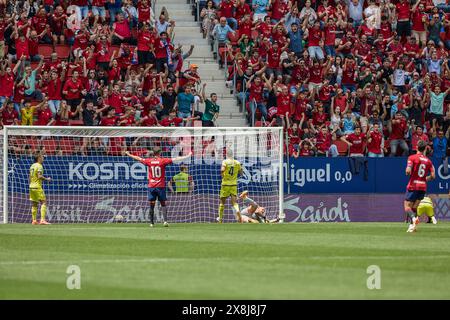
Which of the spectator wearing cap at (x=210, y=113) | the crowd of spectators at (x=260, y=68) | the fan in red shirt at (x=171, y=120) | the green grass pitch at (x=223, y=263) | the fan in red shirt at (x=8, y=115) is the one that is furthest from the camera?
the spectator wearing cap at (x=210, y=113)

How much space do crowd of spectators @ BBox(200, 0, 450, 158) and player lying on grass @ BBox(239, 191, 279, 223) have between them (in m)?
3.10

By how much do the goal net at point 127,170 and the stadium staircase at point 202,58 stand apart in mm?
3479

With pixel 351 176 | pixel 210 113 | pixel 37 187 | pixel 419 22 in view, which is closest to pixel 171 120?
pixel 210 113

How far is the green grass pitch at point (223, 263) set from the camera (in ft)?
40.5

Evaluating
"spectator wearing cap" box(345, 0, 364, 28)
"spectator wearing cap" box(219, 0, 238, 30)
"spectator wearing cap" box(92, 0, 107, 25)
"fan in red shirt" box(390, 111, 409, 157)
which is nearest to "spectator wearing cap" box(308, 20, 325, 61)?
"spectator wearing cap" box(345, 0, 364, 28)

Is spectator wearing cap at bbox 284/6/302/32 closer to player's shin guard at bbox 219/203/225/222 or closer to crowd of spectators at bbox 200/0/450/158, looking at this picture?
crowd of spectators at bbox 200/0/450/158

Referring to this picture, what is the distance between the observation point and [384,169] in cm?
3412

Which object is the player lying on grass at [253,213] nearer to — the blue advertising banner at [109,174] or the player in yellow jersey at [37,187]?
the blue advertising banner at [109,174]

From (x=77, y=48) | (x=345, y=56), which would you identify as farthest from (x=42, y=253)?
(x=345, y=56)

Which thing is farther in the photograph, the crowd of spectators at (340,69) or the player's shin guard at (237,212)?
the crowd of spectators at (340,69)

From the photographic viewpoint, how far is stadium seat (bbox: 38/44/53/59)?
1352 inches

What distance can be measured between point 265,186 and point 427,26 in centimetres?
1161

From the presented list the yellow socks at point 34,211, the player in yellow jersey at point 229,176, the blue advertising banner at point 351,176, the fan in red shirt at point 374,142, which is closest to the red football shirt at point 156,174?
the player in yellow jersey at point 229,176

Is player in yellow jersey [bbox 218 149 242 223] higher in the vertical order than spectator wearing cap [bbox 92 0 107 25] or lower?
lower
